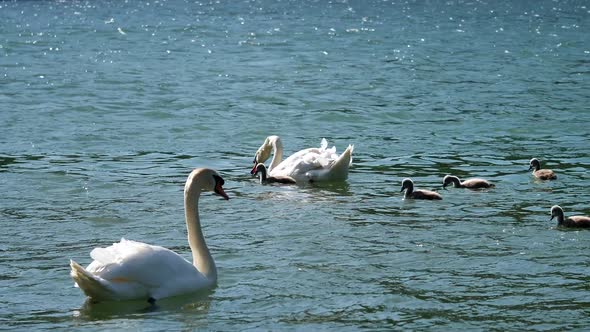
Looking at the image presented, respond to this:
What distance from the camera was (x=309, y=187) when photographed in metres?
Answer: 16.4

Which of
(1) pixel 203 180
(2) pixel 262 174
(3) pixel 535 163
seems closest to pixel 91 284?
(1) pixel 203 180

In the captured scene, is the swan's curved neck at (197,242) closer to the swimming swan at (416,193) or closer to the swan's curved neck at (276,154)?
the swimming swan at (416,193)

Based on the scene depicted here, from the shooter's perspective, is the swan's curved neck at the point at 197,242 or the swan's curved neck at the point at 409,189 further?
the swan's curved neck at the point at 409,189

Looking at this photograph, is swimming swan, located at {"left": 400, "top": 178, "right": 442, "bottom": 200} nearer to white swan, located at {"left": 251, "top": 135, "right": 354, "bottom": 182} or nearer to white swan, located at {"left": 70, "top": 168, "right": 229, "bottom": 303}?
white swan, located at {"left": 251, "top": 135, "right": 354, "bottom": 182}

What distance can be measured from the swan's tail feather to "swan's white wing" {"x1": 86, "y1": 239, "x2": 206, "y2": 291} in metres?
0.09

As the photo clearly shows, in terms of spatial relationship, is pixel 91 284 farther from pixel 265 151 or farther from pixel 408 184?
pixel 265 151

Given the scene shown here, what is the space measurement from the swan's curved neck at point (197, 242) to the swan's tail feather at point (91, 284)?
40.1 inches

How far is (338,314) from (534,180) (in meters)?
6.90

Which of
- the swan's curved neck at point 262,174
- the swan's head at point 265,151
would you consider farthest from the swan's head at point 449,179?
the swan's head at point 265,151

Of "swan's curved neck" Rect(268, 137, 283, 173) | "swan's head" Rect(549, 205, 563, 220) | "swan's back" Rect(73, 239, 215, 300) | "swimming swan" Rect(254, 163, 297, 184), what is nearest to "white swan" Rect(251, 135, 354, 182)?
"swimming swan" Rect(254, 163, 297, 184)

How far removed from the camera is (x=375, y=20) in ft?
183

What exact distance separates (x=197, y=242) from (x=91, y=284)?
1.27m

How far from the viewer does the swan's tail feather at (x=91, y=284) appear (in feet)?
32.1

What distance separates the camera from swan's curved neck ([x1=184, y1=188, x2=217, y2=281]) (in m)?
10.7
